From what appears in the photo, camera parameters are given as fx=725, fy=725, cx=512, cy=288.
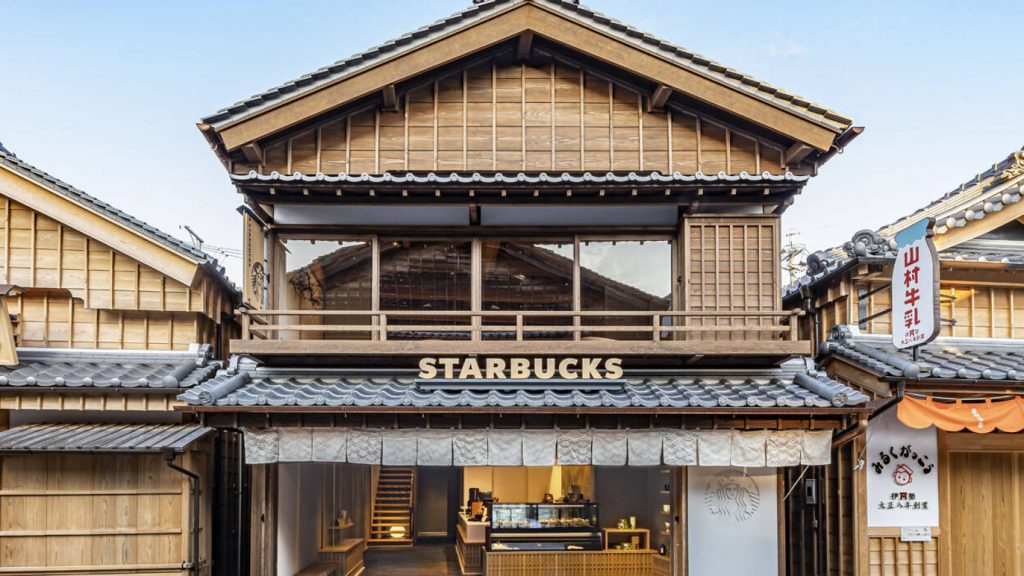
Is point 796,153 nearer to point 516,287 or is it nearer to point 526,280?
point 526,280

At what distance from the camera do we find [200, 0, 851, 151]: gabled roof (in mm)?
10547

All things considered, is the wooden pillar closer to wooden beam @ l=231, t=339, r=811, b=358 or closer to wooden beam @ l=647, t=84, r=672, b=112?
wooden beam @ l=231, t=339, r=811, b=358

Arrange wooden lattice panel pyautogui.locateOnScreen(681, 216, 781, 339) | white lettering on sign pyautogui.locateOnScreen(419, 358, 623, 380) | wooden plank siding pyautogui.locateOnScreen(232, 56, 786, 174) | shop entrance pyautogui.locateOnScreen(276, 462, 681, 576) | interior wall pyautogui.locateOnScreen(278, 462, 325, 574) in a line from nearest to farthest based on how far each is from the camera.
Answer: white lettering on sign pyautogui.locateOnScreen(419, 358, 623, 380) < wooden lattice panel pyautogui.locateOnScreen(681, 216, 781, 339) < wooden plank siding pyautogui.locateOnScreen(232, 56, 786, 174) < interior wall pyautogui.locateOnScreen(278, 462, 325, 574) < shop entrance pyautogui.locateOnScreen(276, 462, 681, 576)

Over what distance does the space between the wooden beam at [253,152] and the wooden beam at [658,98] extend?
19.6 ft

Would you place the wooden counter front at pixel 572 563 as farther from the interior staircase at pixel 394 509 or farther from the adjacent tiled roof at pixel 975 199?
the interior staircase at pixel 394 509

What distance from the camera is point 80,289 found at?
35.5ft

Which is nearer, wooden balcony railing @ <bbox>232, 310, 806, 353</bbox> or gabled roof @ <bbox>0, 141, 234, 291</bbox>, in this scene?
wooden balcony railing @ <bbox>232, 310, 806, 353</bbox>

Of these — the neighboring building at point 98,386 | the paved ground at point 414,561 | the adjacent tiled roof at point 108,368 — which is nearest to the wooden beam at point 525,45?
the neighboring building at point 98,386

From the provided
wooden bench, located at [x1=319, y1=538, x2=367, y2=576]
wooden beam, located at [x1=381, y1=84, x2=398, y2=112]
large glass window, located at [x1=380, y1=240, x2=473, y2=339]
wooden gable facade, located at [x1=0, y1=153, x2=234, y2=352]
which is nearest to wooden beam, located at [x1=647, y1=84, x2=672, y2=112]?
large glass window, located at [x1=380, y1=240, x2=473, y2=339]

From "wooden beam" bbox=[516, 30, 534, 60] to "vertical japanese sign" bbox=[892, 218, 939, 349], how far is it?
19.6 feet

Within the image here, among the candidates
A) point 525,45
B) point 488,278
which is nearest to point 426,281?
point 488,278

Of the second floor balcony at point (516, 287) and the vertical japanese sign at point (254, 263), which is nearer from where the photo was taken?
the vertical japanese sign at point (254, 263)

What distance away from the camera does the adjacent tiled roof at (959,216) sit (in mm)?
10344

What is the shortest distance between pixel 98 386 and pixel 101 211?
2577 mm
